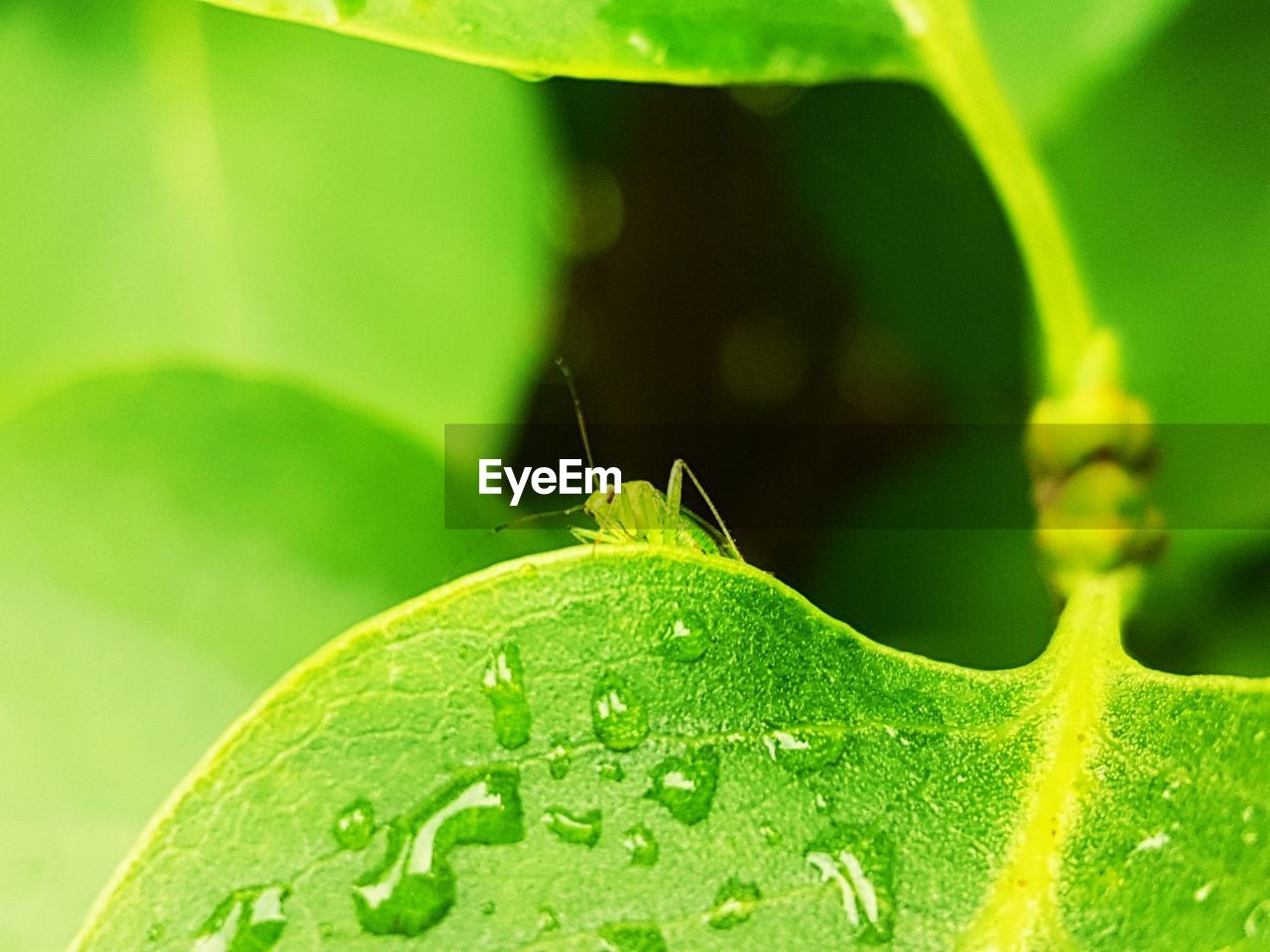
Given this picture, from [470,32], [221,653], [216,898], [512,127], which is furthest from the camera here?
[512,127]

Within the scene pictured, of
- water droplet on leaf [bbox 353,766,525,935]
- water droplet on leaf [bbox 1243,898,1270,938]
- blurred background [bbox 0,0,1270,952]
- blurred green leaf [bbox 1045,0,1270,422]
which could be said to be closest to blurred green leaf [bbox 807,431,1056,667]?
blurred background [bbox 0,0,1270,952]

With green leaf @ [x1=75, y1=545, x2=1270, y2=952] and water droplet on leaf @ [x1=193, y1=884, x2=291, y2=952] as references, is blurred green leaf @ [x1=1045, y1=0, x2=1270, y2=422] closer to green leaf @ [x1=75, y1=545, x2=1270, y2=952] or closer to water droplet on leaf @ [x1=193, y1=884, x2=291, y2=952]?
green leaf @ [x1=75, y1=545, x2=1270, y2=952]

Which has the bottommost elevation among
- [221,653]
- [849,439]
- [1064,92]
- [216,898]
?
[216,898]

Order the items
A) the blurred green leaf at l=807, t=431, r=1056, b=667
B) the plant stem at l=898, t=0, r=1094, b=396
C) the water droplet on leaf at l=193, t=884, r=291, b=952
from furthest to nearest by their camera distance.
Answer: the blurred green leaf at l=807, t=431, r=1056, b=667
the plant stem at l=898, t=0, r=1094, b=396
the water droplet on leaf at l=193, t=884, r=291, b=952

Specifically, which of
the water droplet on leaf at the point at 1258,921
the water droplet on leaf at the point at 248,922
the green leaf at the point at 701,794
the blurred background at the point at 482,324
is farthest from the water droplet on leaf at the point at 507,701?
the water droplet on leaf at the point at 1258,921

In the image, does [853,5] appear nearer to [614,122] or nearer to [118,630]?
[614,122]

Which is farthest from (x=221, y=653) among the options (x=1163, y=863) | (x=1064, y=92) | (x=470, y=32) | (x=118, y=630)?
(x=1064, y=92)

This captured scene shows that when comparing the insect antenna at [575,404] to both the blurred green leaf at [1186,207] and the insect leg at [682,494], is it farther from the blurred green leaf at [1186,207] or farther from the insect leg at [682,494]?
the blurred green leaf at [1186,207]
